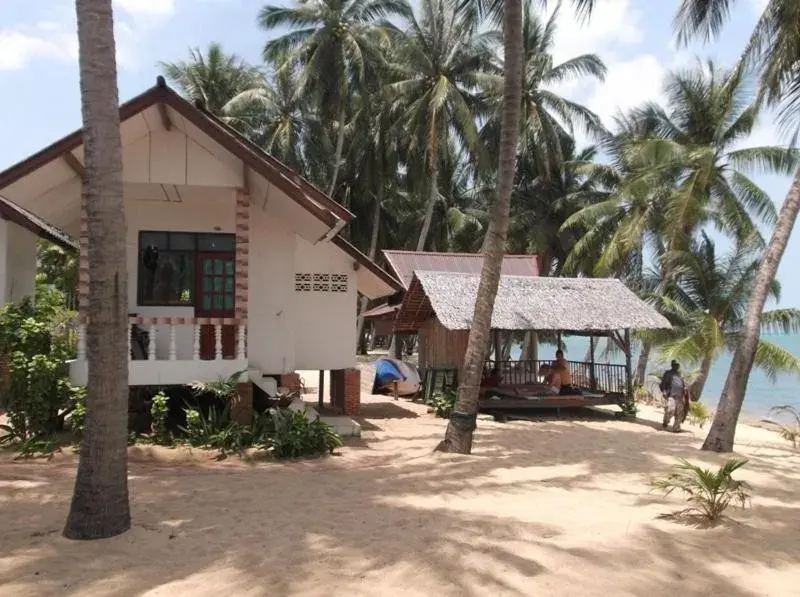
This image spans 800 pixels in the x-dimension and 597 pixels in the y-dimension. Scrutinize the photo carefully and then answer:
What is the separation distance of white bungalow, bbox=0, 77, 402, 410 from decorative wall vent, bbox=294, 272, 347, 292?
2 centimetres

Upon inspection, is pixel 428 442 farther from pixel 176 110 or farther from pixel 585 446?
pixel 176 110

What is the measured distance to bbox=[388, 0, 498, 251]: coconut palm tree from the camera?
27.6m

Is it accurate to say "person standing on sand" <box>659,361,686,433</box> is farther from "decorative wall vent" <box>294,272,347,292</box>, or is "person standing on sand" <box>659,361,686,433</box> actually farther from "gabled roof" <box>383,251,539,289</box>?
"gabled roof" <box>383,251,539,289</box>

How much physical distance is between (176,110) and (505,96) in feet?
15.2

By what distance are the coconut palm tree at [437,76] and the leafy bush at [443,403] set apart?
45.6 ft

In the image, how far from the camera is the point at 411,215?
3759cm

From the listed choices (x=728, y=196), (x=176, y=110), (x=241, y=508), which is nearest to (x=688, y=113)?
(x=728, y=196)

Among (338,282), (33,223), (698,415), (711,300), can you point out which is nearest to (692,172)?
(711,300)

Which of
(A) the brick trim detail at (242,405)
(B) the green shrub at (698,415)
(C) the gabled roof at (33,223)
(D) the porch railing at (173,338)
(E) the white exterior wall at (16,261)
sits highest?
(C) the gabled roof at (33,223)

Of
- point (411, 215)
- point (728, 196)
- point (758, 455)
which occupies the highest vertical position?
point (411, 215)

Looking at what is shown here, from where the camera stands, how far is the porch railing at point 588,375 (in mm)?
17172

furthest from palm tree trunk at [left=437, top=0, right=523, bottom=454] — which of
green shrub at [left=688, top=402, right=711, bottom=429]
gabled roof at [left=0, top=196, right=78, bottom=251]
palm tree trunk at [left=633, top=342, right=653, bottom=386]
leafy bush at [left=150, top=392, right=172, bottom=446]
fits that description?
palm tree trunk at [left=633, top=342, right=653, bottom=386]

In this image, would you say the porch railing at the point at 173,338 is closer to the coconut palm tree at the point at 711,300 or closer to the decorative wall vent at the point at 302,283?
the decorative wall vent at the point at 302,283

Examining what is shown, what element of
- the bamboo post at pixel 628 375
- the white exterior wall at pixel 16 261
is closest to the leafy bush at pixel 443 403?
the bamboo post at pixel 628 375
